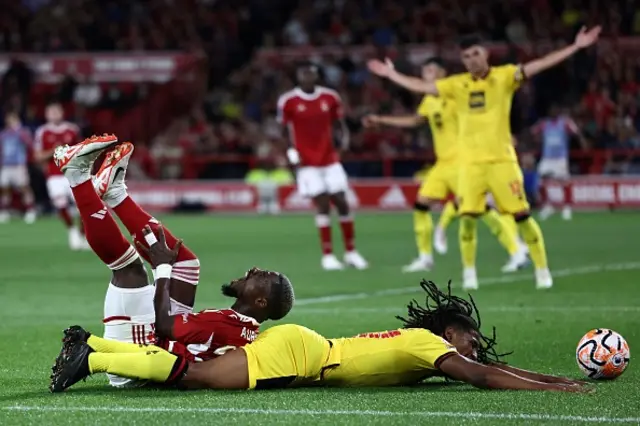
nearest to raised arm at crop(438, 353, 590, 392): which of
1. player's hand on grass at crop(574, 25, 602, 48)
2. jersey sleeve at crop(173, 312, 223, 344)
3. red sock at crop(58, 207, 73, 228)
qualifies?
jersey sleeve at crop(173, 312, 223, 344)

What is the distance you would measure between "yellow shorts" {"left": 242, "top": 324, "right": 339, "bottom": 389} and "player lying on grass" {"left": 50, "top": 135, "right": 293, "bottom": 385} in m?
0.13

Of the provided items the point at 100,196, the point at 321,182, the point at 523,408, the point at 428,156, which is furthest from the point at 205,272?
the point at 428,156

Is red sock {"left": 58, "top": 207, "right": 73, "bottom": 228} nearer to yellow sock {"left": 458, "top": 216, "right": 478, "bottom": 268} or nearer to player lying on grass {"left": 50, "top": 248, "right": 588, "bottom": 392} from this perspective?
yellow sock {"left": 458, "top": 216, "right": 478, "bottom": 268}

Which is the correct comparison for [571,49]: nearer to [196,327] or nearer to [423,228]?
[423,228]

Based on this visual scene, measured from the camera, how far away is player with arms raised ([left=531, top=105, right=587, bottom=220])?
90.4 feet

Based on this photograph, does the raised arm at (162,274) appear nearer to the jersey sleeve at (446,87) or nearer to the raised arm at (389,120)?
the jersey sleeve at (446,87)

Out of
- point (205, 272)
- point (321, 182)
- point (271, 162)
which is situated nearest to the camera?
point (205, 272)

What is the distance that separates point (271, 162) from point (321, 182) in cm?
1389

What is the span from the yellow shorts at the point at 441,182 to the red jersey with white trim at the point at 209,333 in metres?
8.89

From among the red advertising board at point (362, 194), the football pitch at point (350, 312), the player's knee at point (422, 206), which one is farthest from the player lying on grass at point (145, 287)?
the red advertising board at point (362, 194)

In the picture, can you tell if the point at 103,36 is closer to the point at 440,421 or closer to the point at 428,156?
the point at 428,156

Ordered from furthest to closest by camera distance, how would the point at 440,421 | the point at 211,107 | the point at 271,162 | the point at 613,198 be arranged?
the point at 211,107 → the point at 271,162 → the point at 613,198 → the point at 440,421

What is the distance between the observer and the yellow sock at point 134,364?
280 inches

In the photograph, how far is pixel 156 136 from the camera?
3538 centimetres
